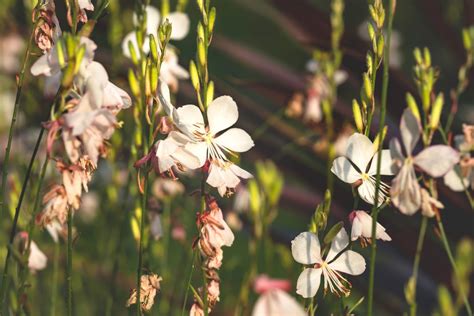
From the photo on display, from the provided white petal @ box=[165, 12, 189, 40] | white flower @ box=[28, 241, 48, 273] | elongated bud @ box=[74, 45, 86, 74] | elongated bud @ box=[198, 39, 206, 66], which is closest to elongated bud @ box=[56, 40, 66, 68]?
elongated bud @ box=[74, 45, 86, 74]

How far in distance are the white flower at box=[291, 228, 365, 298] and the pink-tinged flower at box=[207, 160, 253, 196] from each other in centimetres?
7

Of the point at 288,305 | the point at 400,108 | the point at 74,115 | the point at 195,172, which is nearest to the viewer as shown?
the point at 288,305

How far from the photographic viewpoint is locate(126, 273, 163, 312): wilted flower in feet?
2.43

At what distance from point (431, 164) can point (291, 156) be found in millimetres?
906

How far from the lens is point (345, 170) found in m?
0.73

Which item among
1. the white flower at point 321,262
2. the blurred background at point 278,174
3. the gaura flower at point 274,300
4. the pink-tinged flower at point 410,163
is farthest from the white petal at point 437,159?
the blurred background at point 278,174

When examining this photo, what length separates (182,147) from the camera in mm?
704

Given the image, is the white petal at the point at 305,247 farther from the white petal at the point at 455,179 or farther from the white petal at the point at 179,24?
the white petal at the point at 179,24

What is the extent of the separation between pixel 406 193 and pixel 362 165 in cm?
9

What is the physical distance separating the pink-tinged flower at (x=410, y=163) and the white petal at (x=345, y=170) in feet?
0.25

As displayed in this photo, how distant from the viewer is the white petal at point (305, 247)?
2.34ft

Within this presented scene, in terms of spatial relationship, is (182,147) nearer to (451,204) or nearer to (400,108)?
(400,108)

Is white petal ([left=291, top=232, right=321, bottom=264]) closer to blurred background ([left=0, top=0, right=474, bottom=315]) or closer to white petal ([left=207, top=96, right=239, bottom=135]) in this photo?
white petal ([left=207, top=96, right=239, bottom=135])

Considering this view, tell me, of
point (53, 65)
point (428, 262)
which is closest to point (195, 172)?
point (428, 262)
